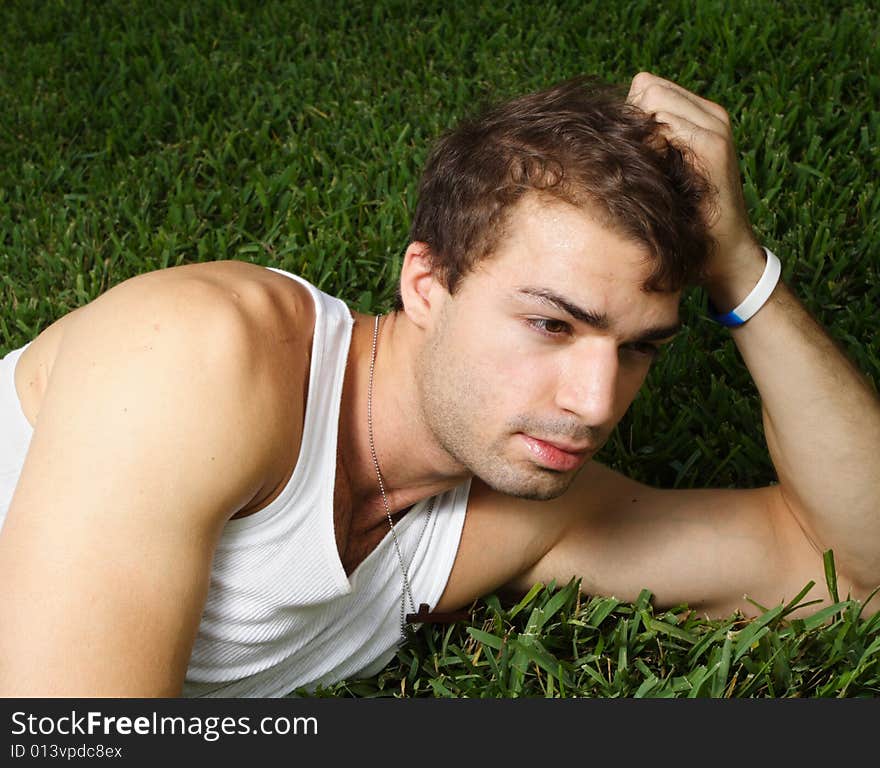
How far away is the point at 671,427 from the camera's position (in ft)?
12.0

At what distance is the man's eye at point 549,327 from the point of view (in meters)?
2.37

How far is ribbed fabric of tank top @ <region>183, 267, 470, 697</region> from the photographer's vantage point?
2447mm

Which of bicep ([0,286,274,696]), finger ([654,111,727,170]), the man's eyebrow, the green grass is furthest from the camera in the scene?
the green grass

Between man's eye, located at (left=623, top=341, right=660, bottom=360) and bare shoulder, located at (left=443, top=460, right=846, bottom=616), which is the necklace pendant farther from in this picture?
man's eye, located at (left=623, top=341, right=660, bottom=360)

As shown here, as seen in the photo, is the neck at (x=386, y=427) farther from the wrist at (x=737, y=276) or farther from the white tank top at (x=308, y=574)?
the wrist at (x=737, y=276)

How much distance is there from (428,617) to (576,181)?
1.13m

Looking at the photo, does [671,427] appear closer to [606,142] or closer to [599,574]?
[599,574]

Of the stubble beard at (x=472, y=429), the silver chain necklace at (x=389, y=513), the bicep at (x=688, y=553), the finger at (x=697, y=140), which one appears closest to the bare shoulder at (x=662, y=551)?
the bicep at (x=688, y=553)

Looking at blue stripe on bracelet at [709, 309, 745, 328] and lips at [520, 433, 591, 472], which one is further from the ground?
blue stripe on bracelet at [709, 309, 745, 328]

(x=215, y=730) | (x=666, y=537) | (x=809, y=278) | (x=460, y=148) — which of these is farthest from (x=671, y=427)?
(x=215, y=730)

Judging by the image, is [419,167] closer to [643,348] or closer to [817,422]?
[817,422]

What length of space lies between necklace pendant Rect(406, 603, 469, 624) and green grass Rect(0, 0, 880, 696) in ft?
0.19

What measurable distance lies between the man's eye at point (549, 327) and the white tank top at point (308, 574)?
1.52 ft

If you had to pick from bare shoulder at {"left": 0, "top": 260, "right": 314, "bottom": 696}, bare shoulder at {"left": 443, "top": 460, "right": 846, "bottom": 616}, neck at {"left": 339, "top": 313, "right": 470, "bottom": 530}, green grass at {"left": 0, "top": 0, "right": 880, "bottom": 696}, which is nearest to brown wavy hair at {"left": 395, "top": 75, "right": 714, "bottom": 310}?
neck at {"left": 339, "top": 313, "right": 470, "bottom": 530}
